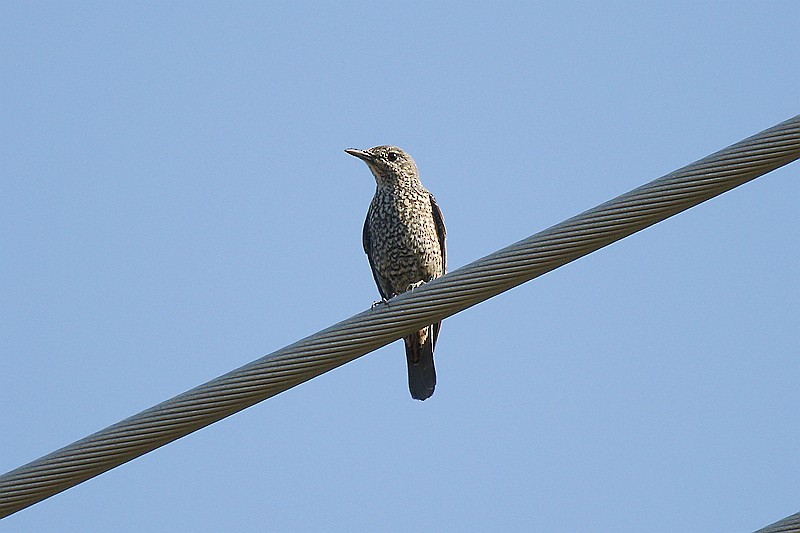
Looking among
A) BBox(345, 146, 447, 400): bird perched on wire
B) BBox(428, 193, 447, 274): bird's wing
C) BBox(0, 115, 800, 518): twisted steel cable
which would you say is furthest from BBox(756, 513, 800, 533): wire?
BBox(428, 193, 447, 274): bird's wing

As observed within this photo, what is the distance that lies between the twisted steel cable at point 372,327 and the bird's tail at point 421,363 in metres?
3.36

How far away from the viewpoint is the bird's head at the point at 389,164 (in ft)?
24.6

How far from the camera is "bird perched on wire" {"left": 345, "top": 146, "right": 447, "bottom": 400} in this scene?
7.11 metres

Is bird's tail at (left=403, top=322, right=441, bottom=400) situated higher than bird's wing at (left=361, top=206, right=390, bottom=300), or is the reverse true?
bird's wing at (left=361, top=206, right=390, bottom=300)

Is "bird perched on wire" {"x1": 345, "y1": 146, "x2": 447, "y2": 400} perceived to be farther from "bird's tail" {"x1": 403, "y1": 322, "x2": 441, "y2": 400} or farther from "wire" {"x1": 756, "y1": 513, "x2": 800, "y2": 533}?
"wire" {"x1": 756, "y1": 513, "x2": 800, "y2": 533}

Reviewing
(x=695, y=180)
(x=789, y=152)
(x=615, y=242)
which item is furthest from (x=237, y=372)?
(x=789, y=152)

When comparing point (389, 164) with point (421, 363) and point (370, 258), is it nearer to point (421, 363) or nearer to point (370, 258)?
point (370, 258)

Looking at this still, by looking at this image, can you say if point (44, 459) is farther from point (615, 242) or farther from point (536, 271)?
point (615, 242)

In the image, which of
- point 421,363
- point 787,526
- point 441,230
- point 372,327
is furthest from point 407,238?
point 787,526

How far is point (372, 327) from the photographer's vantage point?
145 inches

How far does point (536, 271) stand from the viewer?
3.61 meters

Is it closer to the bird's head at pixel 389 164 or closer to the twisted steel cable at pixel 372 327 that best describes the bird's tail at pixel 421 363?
the bird's head at pixel 389 164

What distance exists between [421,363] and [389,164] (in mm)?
1268

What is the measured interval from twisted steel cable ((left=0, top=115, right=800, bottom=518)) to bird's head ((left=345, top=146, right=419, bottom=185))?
3.84 m
